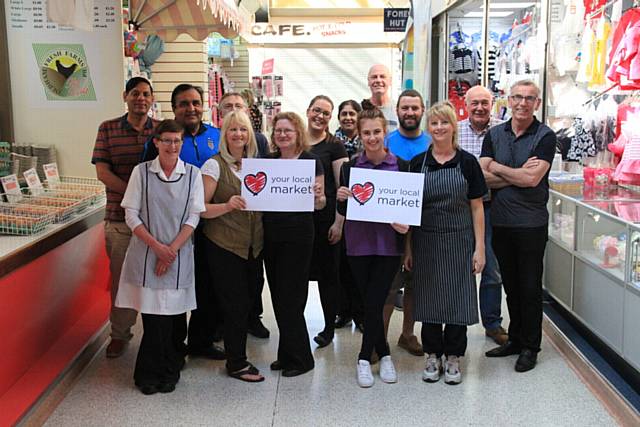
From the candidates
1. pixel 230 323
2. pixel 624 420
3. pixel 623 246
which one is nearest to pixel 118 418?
pixel 230 323

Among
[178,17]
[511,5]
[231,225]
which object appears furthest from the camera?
[511,5]

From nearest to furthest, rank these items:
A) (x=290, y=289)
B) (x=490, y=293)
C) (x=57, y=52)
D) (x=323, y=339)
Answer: (x=290, y=289), (x=323, y=339), (x=490, y=293), (x=57, y=52)

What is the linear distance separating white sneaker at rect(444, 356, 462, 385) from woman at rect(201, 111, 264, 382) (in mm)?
1158

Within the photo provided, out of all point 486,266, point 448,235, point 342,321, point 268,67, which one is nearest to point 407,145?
point 448,235

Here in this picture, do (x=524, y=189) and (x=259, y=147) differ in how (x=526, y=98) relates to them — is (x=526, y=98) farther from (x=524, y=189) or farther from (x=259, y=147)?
(x=259, y=147)

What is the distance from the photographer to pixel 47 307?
3834 mm

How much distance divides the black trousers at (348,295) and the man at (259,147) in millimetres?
560

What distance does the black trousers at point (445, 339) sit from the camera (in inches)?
144

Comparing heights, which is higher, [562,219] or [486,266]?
[562,219]

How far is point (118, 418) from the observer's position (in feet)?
10.7

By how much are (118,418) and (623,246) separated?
2858 millimetres

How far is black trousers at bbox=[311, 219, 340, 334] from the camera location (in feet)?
13.8

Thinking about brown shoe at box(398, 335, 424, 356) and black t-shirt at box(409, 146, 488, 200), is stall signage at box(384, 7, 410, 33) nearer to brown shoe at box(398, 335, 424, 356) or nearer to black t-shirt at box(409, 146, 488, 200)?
brown shoe at box(398, 335, 424, 356)

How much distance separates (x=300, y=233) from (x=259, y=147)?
33.5 inches
